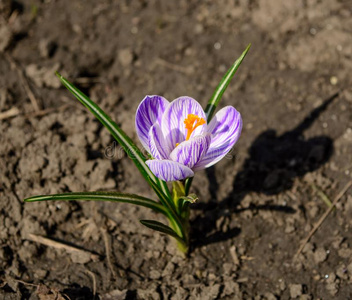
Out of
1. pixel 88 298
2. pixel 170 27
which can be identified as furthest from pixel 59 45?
pixel 88 298

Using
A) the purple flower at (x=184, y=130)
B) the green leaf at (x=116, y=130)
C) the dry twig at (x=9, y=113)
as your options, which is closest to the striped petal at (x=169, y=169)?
the purple flower at (x=184, y=130)

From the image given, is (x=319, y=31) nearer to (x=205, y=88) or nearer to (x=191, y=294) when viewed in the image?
(x=205, y=88)

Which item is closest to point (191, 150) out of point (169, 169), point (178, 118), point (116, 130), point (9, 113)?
point (169, 169)

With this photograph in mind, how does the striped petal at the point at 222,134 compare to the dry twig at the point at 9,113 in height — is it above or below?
below

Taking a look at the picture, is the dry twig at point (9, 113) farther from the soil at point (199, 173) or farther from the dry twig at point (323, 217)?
the dry twig at point (323, 217)

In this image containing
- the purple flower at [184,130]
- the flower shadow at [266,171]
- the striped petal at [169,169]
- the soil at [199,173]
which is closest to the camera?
the striped petal at [169,169]

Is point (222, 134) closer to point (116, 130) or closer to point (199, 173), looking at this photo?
point (116, 130)

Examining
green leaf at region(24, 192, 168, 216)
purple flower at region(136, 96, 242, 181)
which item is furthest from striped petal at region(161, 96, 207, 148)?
green leaf at region(24, 192, 168, 216)
